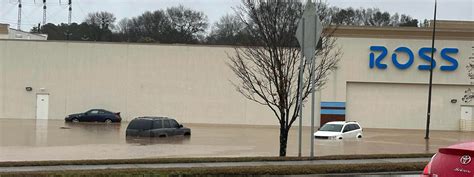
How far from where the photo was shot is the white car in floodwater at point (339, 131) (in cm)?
3416

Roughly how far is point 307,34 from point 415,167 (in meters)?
4.12

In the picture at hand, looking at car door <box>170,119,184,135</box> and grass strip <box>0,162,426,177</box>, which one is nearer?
grass strip <box>0,162,426,177</box>

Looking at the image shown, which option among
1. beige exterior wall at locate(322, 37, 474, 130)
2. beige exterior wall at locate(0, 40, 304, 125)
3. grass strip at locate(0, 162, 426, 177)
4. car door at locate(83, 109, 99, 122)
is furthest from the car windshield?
car door at locate(83, 109, 99, 122)

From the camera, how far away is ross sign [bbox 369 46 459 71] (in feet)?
171

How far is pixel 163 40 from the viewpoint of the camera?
93.9 m

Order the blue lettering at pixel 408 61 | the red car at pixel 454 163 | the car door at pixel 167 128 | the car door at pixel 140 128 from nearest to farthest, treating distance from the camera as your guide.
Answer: the red car at pixel 454 163 → the car door at pixel 140 128 → the car door at pixel 167 128 → the blue lettering at pixel 408 61

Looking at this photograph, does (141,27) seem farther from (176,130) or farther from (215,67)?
(176,130)

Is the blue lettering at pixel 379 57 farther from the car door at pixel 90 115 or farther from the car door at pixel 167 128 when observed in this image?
the car door at pixel 90 115

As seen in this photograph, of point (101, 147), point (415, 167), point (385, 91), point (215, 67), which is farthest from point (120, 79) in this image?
point (415, 167)

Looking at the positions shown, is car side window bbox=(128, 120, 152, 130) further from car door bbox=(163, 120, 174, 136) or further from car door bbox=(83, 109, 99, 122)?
car door bbox=(83, 109, 99, 122)

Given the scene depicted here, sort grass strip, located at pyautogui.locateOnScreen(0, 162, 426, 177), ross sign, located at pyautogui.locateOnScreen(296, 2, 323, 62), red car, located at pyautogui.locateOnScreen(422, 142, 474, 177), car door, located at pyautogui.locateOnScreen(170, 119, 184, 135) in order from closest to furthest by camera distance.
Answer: red car, located at pyautogui.locateOnScreen(422, 142, 474, 177), grass strip, located at pyautogui.locateOnScreen(0, 162, 426, 177), ross sign, located at pyautogui.locateOnScreen(296, 2, 323, 62), car door, located at pyautogui.locateOnScreen(170, 119, 184, 135)

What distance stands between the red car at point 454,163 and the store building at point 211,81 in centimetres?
4563

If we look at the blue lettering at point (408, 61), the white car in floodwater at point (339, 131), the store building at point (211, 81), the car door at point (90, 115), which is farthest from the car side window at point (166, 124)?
the blue lettering at point (408, 61)

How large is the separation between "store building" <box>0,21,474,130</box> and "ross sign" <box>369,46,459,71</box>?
0.09 meters
